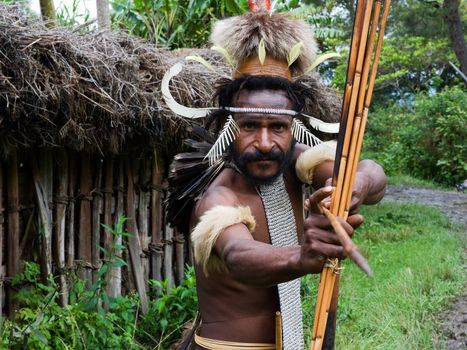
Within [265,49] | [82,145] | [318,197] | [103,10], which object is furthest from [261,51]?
[103,10]

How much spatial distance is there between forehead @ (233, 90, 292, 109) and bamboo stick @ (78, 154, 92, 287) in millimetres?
2253

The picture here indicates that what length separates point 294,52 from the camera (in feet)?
7.91

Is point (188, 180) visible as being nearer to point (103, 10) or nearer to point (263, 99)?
point (263, 99)

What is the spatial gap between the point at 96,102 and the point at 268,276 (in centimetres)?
231

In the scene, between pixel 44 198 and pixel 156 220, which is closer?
pixel 44 198

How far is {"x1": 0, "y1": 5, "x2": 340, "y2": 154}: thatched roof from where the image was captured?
3.49 m

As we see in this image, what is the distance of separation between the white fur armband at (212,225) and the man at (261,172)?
52mm

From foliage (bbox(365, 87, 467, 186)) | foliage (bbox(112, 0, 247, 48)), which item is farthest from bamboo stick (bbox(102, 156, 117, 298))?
foliage (bbox(365, 87, 467, 186))

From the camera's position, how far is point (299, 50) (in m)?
2.42

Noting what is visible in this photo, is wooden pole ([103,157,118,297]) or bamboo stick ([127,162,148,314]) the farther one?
bamboo stick ([127,162,148,314])

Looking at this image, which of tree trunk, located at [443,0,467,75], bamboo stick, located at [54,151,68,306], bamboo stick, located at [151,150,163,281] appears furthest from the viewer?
tree trunk, located at [443,0,467,75]

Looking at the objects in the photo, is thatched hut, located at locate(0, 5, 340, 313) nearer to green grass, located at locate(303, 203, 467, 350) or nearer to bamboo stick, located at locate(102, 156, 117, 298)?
bamboo stick, located at locate(102, 156, 117, 298)

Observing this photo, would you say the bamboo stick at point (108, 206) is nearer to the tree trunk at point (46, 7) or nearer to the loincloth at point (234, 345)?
the tree trunk at point (46, 7)

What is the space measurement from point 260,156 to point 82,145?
1963 millimetres
